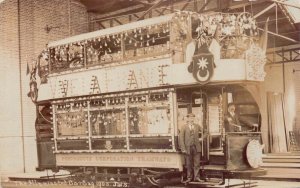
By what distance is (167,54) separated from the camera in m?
10.2

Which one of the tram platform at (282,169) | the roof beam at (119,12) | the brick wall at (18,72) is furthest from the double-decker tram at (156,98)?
the roof beam at (119,12)

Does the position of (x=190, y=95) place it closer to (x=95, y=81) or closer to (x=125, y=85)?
(x=125, y=85)

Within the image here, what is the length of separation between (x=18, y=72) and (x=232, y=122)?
8623 mm

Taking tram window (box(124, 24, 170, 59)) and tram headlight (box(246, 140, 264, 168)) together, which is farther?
tram window (box(124, 24, 170, 59))

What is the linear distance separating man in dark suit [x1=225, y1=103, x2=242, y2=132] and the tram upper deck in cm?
105

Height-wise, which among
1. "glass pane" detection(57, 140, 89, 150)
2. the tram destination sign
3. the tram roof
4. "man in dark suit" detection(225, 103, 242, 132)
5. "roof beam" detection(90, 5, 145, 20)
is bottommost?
the tram destination sign

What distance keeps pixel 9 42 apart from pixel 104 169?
667 centimetres

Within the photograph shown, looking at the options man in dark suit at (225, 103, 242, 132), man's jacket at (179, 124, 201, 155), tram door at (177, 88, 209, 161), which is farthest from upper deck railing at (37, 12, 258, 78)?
man's jacket at (179, 124, 201, 155)

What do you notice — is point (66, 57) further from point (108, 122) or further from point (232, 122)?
point (232, 122)

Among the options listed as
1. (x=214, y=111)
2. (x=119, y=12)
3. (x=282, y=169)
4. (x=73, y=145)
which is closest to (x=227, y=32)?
(x=214, y=111)

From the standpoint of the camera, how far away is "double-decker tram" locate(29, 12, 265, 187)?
32.0ft

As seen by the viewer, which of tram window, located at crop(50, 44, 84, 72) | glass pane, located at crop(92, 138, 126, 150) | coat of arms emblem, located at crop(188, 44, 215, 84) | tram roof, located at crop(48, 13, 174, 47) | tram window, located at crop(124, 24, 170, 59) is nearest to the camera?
coat of arms emblem, located at crop(188, 44, 215, 84)

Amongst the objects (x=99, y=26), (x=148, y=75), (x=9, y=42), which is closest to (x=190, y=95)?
(x=148, y=75)

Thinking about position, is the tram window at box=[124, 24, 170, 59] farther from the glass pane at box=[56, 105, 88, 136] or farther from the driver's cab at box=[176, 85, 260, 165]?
the glass pane at box=[56, 105, 88, 136]
